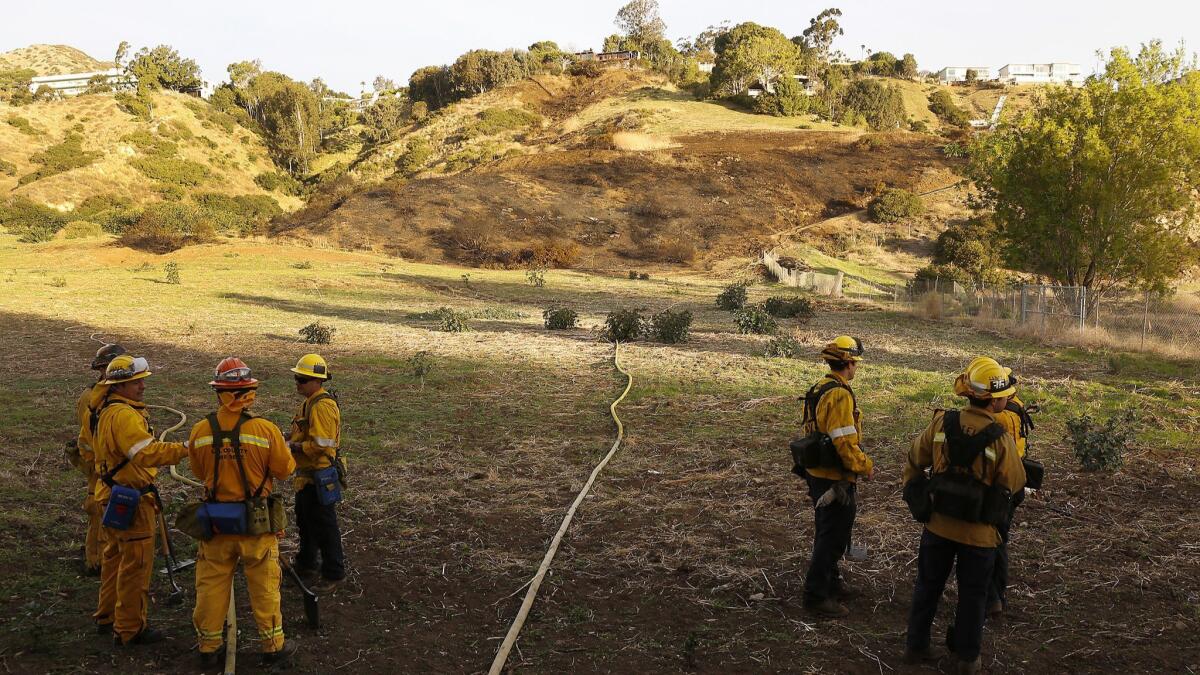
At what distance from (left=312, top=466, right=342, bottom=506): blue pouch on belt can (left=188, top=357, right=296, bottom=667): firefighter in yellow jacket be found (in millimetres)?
→ 1170

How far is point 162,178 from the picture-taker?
6888 centimetres

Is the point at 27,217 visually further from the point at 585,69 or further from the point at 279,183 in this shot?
the point at 585,69

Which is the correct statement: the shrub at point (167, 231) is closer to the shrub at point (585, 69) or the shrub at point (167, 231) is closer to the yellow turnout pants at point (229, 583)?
the yellow turnout pants at point (229, 583)

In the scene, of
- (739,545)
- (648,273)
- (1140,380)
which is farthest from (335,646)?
(648,273)

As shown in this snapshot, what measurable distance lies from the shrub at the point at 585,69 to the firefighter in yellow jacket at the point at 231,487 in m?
92.3

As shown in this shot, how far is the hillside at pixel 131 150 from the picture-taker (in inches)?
2520

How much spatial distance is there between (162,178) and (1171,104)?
2818 inches

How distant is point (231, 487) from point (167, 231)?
49495 mm

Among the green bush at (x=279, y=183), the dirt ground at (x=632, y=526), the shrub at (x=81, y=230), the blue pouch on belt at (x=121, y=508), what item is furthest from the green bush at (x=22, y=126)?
the blue pouch on belt at (x=121, y=508)

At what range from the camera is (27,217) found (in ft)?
183

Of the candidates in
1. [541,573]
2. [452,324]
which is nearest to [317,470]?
[541,573]

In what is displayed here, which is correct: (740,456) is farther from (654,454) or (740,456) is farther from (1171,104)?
(1171,104)

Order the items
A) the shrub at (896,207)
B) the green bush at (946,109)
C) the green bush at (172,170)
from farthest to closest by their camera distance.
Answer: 1. the green bush at (946,109)
2. the green bush at (172,170)
3. the shrub at (896,207)

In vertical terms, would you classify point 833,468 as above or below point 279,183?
below
